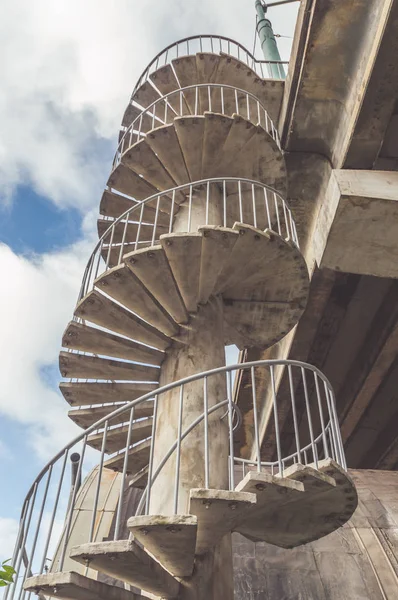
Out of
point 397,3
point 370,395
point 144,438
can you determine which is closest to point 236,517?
point 144,438

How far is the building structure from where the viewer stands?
3895 millimetres

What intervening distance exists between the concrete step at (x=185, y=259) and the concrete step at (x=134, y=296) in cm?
35

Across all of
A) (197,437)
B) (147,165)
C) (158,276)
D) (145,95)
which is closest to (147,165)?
(147,165)

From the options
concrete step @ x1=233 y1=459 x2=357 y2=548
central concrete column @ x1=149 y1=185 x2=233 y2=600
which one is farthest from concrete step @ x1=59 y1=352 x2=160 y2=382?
concrete step @ x1=233 y1=459 x2=357 y2=548

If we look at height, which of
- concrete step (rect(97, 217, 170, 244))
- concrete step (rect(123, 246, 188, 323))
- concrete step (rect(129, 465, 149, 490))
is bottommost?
concrete step (rect(129, 465, 149, 490))

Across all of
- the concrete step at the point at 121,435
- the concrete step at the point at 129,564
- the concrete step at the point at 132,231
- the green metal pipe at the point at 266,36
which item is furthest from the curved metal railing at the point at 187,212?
the green metal pipe at the point at 266,36

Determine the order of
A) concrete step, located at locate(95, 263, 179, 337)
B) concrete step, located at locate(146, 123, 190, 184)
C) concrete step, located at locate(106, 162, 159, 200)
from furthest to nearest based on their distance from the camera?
1. concrete step, located at locate(106, 162, 159, 200)
2. concrete step, located at locate(146, 123, 190, 184)
3. concrete step, located at locate(95, 263, 179, 337)

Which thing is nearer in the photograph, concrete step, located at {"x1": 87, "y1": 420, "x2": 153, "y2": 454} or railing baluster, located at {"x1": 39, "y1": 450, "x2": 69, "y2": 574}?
railing baluster, located at {"x1": 39, "y1": 450, "x2": 69, "y2": 574}

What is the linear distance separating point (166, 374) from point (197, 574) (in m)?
2.16

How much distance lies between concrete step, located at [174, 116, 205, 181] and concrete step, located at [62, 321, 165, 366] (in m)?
3.17

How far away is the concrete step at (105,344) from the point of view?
235 inches

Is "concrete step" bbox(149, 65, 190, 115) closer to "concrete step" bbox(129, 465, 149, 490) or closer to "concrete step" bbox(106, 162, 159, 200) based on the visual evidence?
"concrete step" bbox(106, 162, 159, 200)

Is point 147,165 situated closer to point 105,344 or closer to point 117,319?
point 117,319

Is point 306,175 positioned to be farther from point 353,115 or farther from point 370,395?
point 370,395
